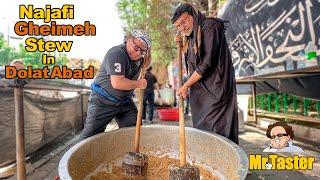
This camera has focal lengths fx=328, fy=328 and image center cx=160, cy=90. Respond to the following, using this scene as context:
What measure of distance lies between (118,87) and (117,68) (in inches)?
7.9

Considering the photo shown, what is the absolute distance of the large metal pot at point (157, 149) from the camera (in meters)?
2.35

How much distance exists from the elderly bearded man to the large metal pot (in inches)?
20.4

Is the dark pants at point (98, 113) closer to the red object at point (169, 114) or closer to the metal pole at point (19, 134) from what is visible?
the metal pole at point (19, 134)

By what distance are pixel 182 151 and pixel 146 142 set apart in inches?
28.8

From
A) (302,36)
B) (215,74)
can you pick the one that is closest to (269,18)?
(302,36)

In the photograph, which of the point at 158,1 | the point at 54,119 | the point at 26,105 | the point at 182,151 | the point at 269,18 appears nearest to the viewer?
the point at 182,151

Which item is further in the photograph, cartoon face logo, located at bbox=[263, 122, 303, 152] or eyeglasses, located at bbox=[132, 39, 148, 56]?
eyeglasses, located at bbox=[132, 39, 148, 56]

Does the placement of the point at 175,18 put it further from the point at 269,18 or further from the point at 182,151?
the point at 269,18

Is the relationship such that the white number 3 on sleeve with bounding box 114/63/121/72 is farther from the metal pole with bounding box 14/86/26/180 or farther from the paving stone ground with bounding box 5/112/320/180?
the paving stone ground with bounding box 5/112/320/180

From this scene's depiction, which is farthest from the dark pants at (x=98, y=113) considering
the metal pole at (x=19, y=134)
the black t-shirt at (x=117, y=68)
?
the metal pole at (x=19, y=134)

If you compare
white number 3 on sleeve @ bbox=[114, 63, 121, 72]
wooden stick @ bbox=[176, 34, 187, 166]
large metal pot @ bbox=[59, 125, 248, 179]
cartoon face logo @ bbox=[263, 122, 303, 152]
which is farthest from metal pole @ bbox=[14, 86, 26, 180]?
cartoon face logo @ bbox=[263, 122, 303, 152]

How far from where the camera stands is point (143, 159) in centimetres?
305

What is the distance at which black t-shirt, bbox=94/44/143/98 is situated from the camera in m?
3.46

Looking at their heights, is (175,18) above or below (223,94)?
above
